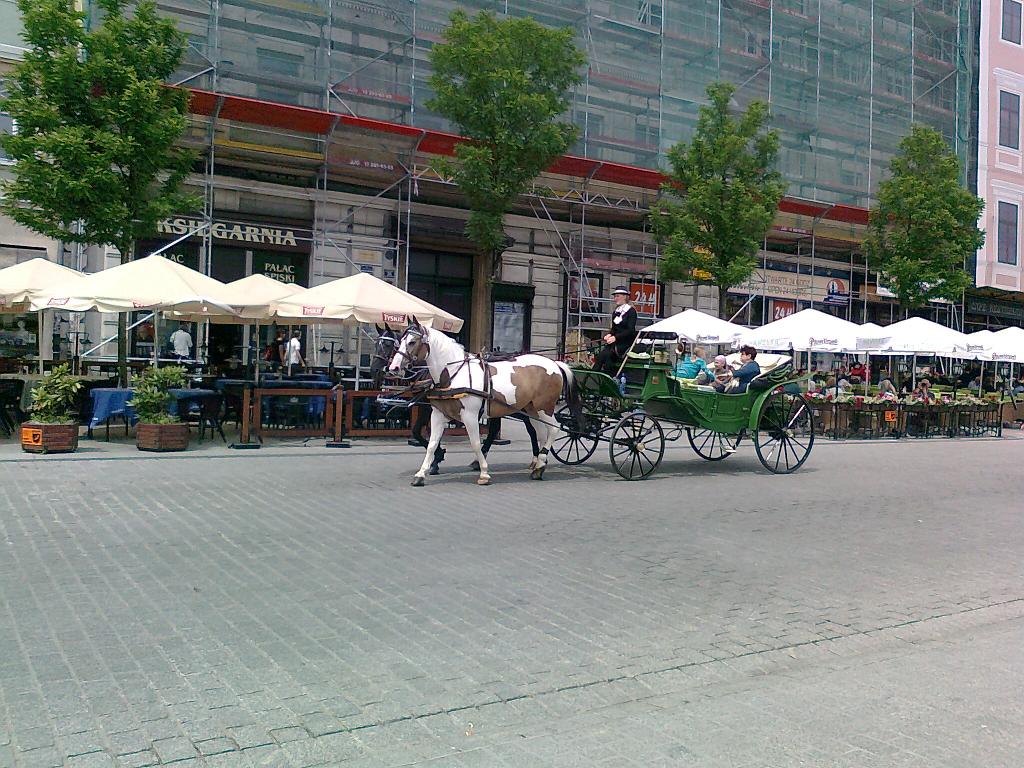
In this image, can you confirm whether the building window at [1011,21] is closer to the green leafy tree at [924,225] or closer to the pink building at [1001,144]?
the pink building at [1001,144]

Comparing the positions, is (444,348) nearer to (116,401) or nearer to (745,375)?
(745,375)

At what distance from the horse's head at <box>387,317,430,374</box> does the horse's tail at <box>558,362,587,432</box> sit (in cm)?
204

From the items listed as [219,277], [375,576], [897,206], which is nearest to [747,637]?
[375,576]

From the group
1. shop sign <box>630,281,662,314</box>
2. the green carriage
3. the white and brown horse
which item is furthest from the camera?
shop sign <box>630,281,662,314</box>

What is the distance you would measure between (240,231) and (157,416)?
10.2 m

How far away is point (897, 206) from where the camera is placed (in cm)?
2959

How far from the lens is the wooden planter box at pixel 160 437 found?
13016mm

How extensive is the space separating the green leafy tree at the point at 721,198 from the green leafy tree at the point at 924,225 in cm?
689

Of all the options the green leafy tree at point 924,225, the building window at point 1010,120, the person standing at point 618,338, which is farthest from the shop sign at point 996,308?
the person standing at point 618,338

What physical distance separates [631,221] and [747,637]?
2425 cm

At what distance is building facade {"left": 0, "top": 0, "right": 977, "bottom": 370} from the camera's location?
72.6ft

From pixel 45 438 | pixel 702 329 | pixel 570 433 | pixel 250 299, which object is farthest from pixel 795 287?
pixel 45 438

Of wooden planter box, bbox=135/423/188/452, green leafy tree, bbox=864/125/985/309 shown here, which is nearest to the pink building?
green leafy tree, bbox=864/125/985/309

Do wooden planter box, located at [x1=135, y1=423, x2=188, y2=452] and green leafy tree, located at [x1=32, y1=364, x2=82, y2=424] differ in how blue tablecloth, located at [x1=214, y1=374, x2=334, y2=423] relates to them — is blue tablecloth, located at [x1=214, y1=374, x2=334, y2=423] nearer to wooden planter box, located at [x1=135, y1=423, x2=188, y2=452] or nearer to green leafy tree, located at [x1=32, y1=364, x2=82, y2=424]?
wooden planter box, located at [x1=135, y1=423, x2=188, y2=452]
